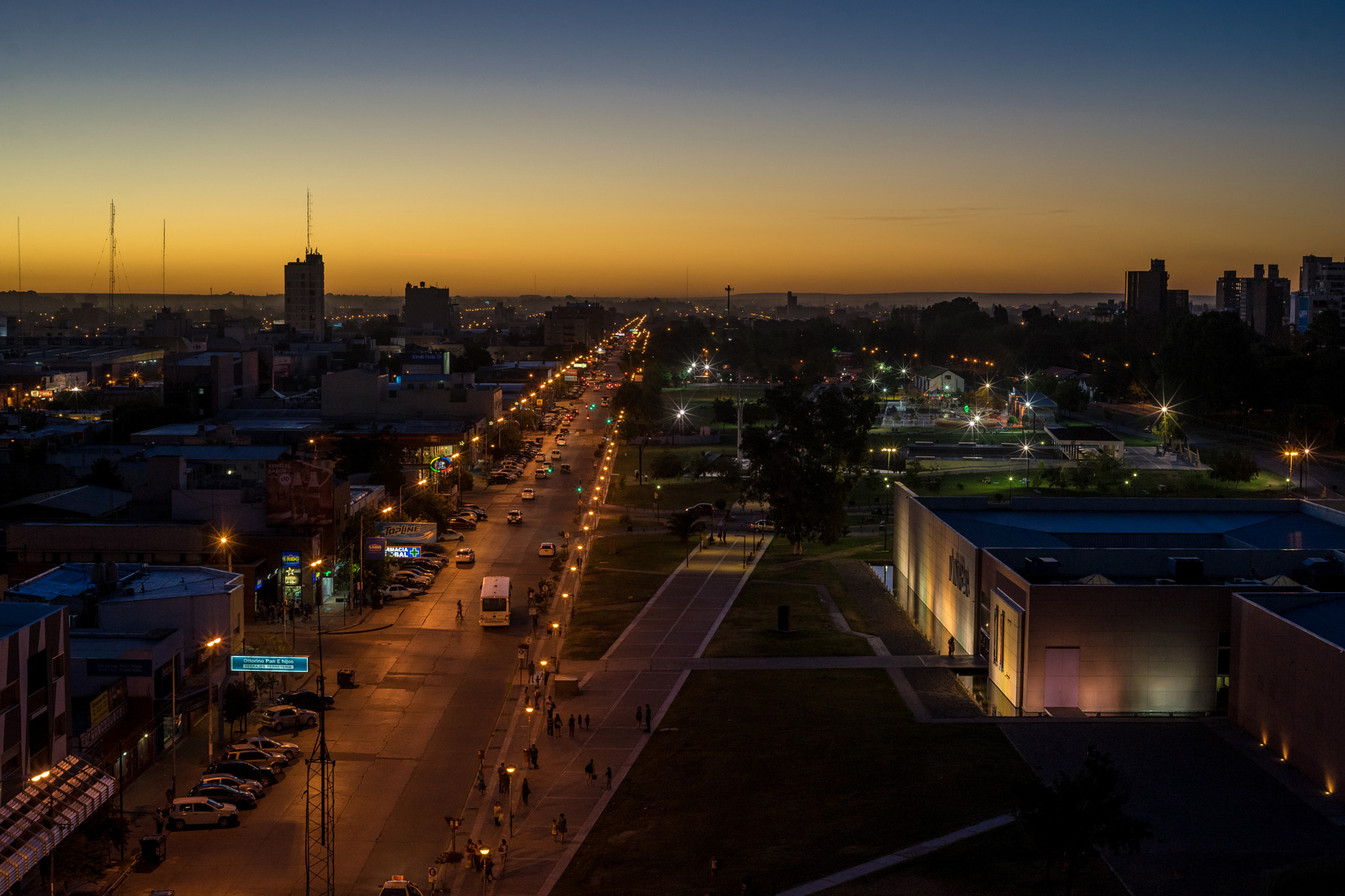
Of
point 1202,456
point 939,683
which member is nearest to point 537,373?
point 1202,456

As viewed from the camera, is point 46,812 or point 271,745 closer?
point 46,812

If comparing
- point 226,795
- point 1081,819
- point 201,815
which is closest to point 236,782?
point 226,795

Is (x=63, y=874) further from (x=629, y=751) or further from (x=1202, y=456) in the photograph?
(x=1202, y=456)

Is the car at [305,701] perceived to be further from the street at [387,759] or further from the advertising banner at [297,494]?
the advertising banner at [297,494]

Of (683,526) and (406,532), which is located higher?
(406,532)

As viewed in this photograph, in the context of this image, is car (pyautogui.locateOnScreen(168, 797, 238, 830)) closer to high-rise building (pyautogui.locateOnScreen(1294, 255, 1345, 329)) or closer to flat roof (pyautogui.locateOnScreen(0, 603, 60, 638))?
flat roof (pyautogui.locateOnScreen(0, 603, 60, 638))

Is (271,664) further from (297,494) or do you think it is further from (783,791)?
(297,494)
